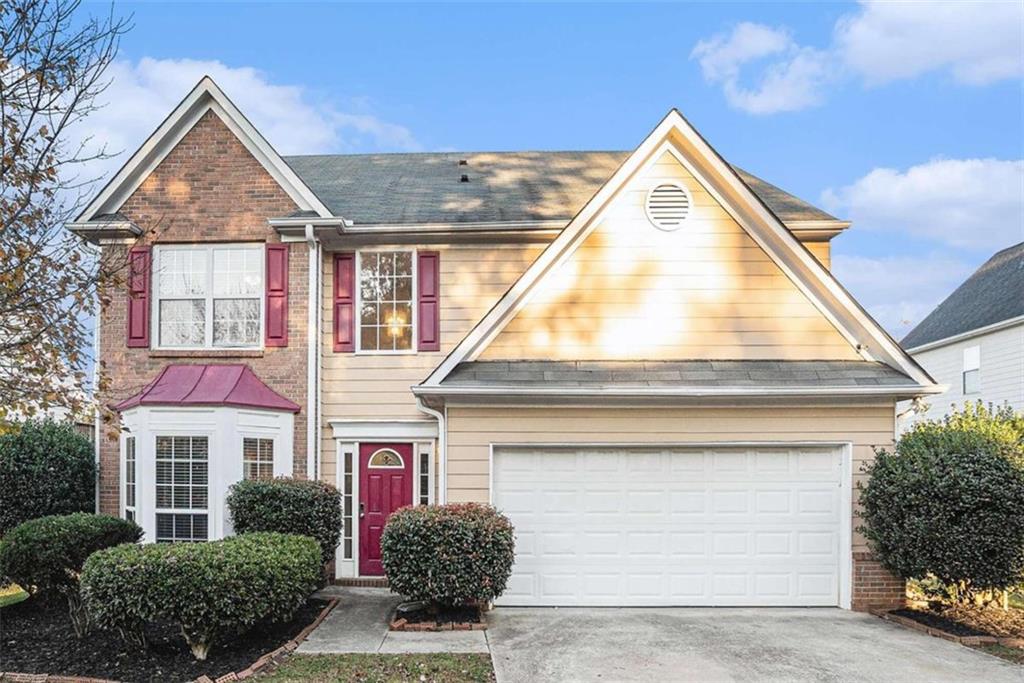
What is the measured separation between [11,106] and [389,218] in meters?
5.70

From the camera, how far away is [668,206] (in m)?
10.5

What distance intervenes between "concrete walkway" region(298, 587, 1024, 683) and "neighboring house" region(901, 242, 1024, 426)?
11717 millimetres

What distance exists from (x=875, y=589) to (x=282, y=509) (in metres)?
8.01

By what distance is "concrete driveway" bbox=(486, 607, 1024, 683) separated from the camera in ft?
23.3

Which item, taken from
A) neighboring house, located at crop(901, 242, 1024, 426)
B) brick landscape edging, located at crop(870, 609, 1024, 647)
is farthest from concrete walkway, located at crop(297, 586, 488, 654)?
neighboring house, located at crop(901, 242, 1024, 426)

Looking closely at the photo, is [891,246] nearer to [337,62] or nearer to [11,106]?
[337,62]

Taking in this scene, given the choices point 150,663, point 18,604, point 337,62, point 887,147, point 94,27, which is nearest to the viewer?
point 150,663

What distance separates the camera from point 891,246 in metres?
32.6

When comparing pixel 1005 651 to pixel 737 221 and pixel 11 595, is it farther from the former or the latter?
pixel 11 595

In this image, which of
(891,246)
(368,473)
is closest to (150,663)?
(368,473)

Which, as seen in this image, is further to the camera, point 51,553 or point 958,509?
point 51,553

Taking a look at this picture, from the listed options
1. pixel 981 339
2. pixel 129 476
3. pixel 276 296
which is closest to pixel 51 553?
pixel 129 476

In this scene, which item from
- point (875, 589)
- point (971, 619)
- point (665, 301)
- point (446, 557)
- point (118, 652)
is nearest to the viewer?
point (118, 652)

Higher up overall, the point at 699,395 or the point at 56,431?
the point at 699,395
